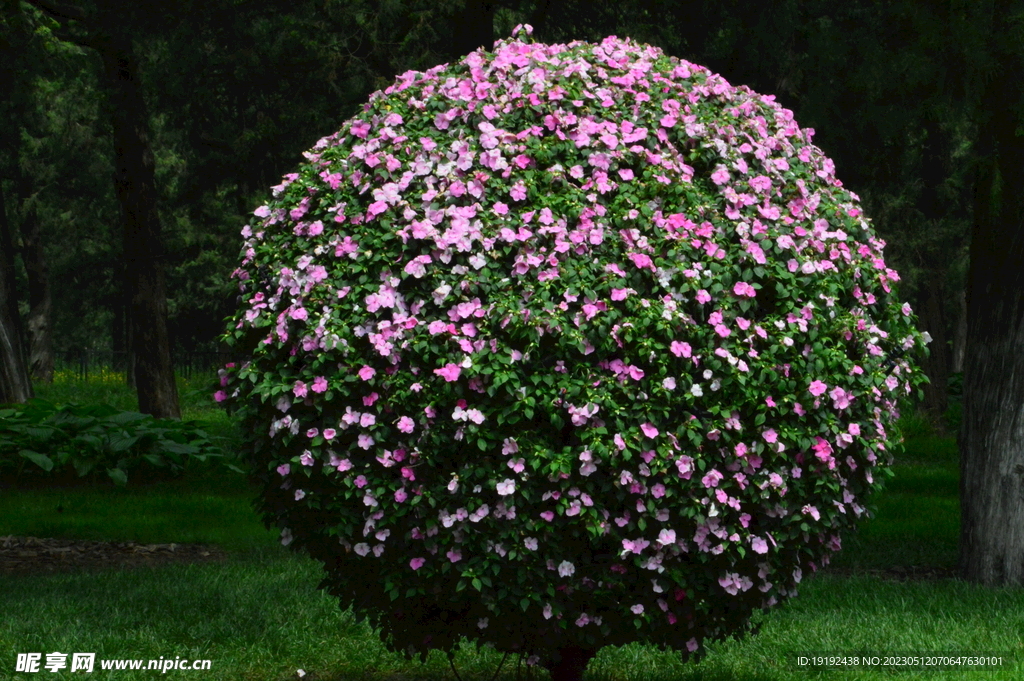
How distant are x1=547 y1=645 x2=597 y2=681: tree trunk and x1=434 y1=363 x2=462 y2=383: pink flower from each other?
5.06 feet

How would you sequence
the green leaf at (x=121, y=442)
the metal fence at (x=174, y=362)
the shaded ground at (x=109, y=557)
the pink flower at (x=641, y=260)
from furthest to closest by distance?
the metal fence at (x=174, y=362)
the green leaf at (x=121, y=442)
the shaded ground at (x=109, y=557)
the pink flower at (x=641, y=260)

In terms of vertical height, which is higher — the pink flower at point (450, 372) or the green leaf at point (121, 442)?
the pink flower at point (450, 372)

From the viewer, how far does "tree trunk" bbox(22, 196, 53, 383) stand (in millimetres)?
32969

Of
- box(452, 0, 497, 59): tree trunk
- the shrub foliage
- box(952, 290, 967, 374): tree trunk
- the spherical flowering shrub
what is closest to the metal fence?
the shrub foliage

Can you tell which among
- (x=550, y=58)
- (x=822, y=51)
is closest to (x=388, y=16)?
(x=822, y=51)

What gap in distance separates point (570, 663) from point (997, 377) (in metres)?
4.69

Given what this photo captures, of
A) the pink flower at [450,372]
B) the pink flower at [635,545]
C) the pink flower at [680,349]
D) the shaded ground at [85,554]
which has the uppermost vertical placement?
the pink flower at [680,349]

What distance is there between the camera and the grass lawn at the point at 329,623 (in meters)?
6.15

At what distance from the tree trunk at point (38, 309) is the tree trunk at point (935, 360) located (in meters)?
23.9

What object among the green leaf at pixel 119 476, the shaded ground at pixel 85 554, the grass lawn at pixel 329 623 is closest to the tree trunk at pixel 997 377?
the grass lawn at pixel 329 623

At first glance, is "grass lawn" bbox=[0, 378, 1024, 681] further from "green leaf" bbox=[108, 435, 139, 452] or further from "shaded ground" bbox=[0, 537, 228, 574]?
"green leaf" bbox=[108, 435, 139, 452]

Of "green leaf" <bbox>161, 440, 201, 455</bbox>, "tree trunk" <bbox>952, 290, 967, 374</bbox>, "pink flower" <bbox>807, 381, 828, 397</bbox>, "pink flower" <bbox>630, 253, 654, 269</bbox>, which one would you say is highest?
"tree trunk" <bbox>952, 290, 967, 374</bbox>

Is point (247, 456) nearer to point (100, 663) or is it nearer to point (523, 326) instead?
point (523, 326)

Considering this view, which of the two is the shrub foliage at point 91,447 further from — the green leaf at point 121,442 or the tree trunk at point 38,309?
the tree trunk at point 38,309
